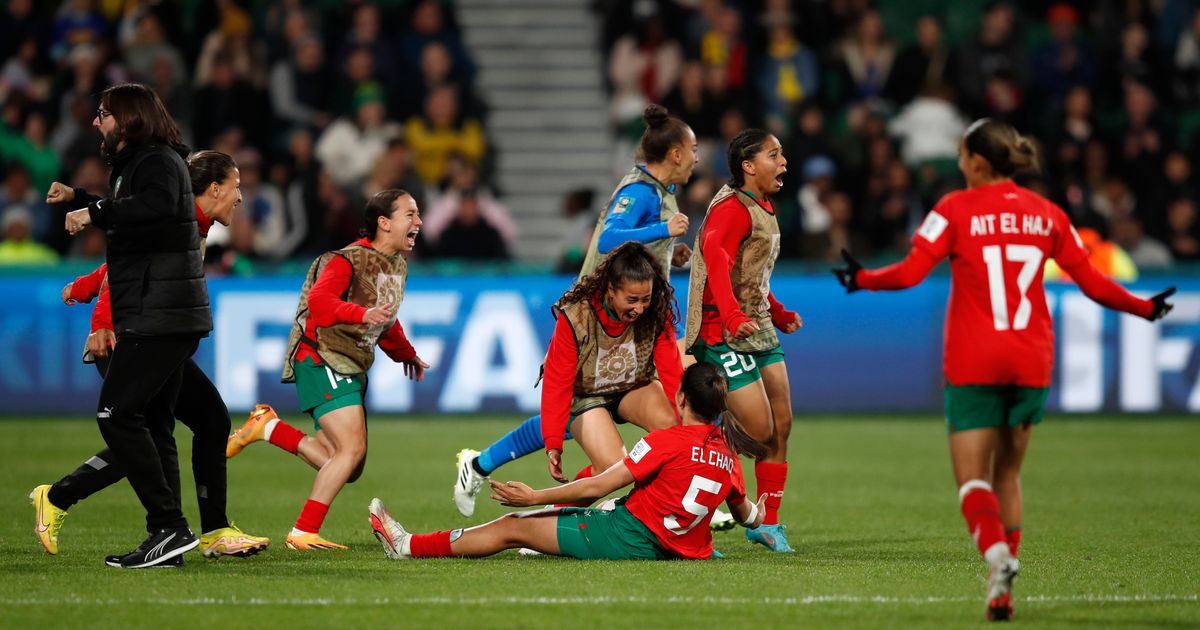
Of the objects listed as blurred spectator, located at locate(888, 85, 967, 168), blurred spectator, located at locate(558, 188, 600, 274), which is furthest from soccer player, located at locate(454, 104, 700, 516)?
blurred spectator, located at locate(888, 85, 967, 168)

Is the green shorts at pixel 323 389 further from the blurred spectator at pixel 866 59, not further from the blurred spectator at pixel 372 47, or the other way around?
the blurred spectator at pixel 866 59

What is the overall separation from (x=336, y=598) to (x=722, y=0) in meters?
15.4

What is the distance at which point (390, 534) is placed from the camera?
8023 mm

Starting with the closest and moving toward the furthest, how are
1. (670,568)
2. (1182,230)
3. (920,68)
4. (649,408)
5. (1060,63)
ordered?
(670,568), (649,408), (1182,230), (920,68), (1060,63)

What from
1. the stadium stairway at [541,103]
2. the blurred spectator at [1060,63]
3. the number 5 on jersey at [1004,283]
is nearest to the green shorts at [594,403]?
the number 5 on jersey at [1004,283]

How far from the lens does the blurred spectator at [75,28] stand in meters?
19.6

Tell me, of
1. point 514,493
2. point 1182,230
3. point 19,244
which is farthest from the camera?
point 1182,230

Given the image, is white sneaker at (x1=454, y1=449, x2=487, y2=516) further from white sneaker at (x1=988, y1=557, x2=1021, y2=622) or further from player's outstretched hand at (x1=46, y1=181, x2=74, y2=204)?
white sneaker at (x1=988, y1=557, x2=1021, y2=622)

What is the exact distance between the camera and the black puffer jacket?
7.38 metres

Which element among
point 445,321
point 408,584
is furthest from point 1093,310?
point 408,584

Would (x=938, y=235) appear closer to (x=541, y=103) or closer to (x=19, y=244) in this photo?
(x=19, y=244)

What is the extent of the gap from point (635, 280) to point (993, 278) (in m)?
2.06

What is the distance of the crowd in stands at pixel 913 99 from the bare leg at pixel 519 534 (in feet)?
32.5

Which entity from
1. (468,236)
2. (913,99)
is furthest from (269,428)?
(913,99)
